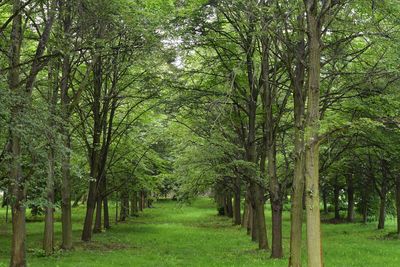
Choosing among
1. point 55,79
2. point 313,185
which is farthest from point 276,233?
point 55,79

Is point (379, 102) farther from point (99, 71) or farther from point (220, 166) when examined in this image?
point (99, 71)

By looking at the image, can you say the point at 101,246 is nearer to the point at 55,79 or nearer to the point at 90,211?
the point at 90,211

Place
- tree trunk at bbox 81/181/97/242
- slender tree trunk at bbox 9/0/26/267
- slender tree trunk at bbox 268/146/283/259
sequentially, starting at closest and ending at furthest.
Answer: slender tree trunk at bbox 9/0/26/267 → slender tree trunk at bbox 268/146/283/259 → tree trunk at bbox 81/181/97/242

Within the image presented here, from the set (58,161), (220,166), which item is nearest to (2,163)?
(58,161)

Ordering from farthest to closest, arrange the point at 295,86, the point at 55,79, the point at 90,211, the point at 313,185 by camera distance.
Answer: the point at 90,211 → the point at 55,79 → the point at 295,86 → the point at 313,185

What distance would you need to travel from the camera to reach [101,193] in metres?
26.1

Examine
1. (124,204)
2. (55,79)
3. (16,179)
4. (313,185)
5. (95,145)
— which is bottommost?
(124,204)

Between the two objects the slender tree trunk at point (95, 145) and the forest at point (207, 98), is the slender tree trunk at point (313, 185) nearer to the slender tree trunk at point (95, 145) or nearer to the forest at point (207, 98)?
the forest at point (207, 98)

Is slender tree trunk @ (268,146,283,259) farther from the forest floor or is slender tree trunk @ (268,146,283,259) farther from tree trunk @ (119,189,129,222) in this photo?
tree trunk @ (119,189,129,222)

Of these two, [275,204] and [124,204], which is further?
[124,204]

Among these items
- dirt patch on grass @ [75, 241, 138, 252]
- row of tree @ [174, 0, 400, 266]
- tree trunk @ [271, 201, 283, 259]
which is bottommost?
dirt patch on grass @ [75, 241, 138, 252]

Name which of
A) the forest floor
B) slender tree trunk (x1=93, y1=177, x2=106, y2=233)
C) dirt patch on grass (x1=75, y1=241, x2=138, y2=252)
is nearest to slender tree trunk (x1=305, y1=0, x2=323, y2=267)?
the forest floor

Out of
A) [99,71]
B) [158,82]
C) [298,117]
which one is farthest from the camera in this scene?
[99,71]

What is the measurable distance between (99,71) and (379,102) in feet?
36.8
